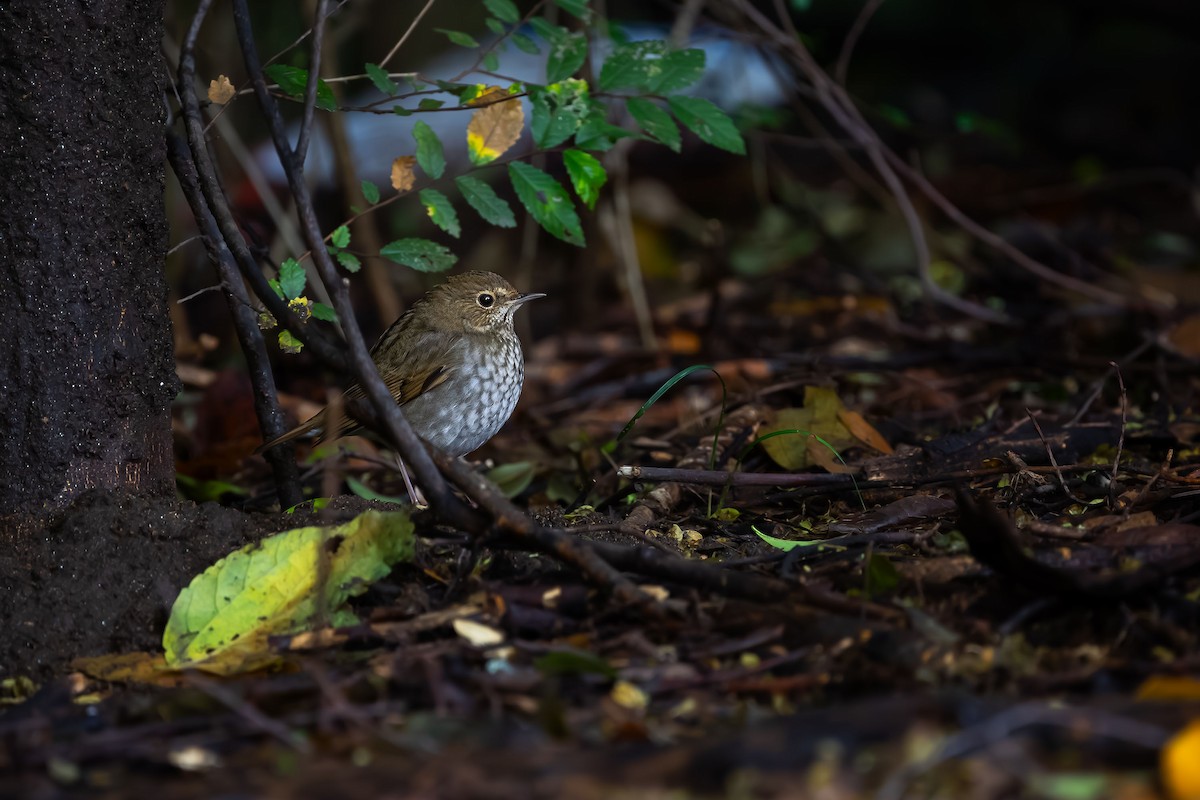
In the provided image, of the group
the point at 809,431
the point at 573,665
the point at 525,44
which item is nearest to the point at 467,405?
the point at 809,431

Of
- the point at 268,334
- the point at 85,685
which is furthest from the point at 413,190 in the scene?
the point at 268,334

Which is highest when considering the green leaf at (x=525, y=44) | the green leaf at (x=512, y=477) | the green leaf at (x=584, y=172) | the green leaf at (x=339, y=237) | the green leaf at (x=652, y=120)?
the green leaf at (x=525, y=44)

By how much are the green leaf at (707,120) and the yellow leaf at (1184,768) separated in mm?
2201

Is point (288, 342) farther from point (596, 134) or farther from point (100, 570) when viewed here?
point (596, 134)

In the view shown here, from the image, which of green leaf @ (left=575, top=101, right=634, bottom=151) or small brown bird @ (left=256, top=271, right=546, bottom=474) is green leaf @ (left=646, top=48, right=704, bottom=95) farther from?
small brown bird @ (left=256, top=271, right=546, bottom=474)

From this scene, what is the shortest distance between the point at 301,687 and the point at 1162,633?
1.76 m

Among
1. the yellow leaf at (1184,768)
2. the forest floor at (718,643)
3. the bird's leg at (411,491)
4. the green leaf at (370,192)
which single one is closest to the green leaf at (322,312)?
the green leaf at (370,192)

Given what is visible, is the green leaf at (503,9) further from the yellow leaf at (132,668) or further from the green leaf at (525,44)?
the yellow leaf at (132,668)

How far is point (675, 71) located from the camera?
3691mm

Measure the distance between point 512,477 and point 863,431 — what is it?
1.32m

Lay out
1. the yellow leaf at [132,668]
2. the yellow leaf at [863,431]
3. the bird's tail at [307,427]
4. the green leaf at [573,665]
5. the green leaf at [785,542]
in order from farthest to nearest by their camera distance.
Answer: the yellow leaf at [863,431] < the bird's tail at [307,427] < the green leaf at [785,542] < the yellow leaf at [132,668] < the green leaf at [573,665]

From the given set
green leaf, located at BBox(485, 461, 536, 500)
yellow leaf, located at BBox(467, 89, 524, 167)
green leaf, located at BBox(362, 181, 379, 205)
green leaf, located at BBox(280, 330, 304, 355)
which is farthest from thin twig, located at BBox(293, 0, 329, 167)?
green leaf, located at BBox(485, 461, 536, 500)

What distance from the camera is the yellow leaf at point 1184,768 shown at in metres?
1.90

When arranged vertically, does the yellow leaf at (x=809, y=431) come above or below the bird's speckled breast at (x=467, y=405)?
below
